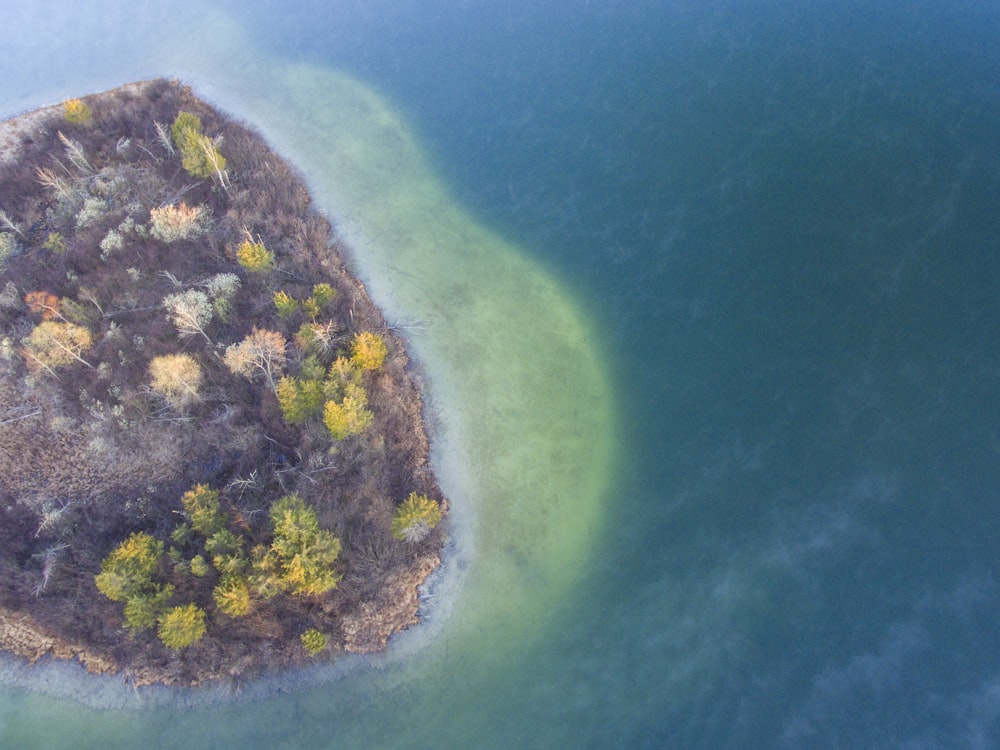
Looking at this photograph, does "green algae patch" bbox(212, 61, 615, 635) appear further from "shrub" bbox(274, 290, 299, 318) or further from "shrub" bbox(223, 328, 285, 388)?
"shrub" bbox(223, 328, 285, 388)

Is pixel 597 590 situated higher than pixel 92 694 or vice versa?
pixel 92 694

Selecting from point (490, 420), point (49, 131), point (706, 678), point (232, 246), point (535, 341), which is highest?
point (49, 131)

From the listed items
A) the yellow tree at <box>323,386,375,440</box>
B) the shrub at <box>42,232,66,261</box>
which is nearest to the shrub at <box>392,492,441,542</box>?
the yellow tree at <box>323,386,375,440</box>

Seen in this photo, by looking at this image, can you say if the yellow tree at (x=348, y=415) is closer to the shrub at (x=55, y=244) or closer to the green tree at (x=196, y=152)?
the green tree at (x=196, y=152)

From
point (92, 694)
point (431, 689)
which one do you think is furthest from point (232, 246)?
point (431, 689)

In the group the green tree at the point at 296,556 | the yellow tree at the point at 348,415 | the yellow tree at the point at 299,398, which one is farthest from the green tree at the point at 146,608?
the yellow tree at the point at 348,415

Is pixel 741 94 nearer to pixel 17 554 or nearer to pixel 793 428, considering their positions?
pixel 793 428

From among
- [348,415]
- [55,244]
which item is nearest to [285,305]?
[348,415]
